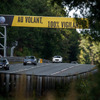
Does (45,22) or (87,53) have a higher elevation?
(45,22)

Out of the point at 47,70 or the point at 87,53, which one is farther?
the point at 87,53

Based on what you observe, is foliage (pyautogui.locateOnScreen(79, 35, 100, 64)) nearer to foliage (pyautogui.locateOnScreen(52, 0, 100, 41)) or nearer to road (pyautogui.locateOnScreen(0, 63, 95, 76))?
road (pyautogui.locateOnScreen(0, 63, 95, 76))

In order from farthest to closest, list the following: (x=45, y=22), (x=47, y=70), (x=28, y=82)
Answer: (x=45, y=22)
(x=47, y=70)
(x=28, y=82)

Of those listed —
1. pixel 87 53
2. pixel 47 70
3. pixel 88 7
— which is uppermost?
pixel 88 7

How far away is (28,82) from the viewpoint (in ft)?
37.5

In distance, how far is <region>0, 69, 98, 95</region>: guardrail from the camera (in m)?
11.0

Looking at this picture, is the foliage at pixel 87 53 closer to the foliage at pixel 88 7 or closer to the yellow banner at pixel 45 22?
the yellow banner at pixel 45 22

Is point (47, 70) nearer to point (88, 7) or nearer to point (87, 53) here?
point (88, 7)

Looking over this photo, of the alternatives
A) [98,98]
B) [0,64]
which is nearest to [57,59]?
[0,64]

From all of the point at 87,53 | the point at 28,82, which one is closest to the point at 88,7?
the point at 28,82

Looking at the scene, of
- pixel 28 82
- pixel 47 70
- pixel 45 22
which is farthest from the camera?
pixel 45 22

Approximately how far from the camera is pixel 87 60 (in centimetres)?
11925

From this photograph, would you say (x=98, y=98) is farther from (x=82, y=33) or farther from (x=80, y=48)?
(x=80, y=48)

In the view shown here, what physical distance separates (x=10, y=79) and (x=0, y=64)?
19.8 meters
